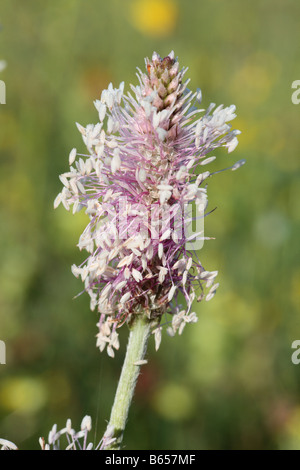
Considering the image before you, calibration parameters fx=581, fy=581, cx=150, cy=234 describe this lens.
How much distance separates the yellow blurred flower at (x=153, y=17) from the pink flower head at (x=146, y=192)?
13.3ft

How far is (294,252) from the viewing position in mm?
4426

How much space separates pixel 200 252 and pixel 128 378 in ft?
9.60

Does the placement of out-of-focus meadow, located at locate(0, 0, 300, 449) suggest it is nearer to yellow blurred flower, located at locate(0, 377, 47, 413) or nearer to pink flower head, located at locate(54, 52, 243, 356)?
yellow blurred flower, located at locate(0, 377, 47, 413)

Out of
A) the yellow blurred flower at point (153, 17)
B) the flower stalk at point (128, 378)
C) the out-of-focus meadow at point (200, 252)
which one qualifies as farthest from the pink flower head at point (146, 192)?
the yellow blurred flower at point (153, 17)

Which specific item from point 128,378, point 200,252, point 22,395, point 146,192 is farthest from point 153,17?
point 128,378

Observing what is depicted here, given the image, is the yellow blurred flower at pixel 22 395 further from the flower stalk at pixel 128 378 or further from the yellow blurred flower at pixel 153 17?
the yellow blurred flower at pixel 153 17

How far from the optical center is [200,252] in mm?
4410

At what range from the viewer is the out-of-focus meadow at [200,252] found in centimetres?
373

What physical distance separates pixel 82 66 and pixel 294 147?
6.56 feet

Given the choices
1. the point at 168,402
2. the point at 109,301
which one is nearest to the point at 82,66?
the point at 168,402

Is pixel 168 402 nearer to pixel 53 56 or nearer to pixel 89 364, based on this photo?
pixel 89 364

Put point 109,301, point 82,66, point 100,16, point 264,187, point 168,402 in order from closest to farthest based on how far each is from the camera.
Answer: point 109,301 < point 168,402 < point 264,187 < point 82,66 < point 100,16
